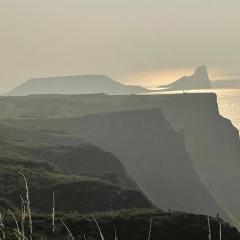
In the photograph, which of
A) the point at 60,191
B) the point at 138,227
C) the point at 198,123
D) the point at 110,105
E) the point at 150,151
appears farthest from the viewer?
the point at 198,123

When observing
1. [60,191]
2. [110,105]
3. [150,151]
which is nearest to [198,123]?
[110,105]

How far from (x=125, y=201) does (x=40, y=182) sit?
852 cm

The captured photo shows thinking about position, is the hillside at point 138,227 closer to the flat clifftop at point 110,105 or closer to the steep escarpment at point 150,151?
the steep escarpment at point 150,151

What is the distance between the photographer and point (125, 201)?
4503 cm

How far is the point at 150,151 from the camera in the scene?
120438mm

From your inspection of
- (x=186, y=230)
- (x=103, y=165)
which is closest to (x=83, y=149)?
(x=103, y=165)

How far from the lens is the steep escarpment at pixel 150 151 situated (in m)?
110

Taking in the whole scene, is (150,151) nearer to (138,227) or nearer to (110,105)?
(110,105)

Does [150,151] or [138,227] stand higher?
[138,227]

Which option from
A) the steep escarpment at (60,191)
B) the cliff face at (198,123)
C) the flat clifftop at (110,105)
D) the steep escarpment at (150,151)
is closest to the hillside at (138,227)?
the steep escarpment at (60,191)

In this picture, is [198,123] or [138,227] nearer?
[138,227]

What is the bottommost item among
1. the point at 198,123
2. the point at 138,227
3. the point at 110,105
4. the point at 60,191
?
the point at 138,227

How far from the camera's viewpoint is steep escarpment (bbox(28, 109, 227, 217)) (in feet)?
360

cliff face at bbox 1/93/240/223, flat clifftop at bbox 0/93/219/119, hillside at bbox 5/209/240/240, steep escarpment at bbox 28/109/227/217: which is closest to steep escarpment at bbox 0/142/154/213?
hillside at bbox 5/209/240/240
